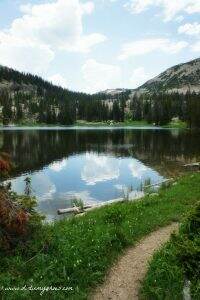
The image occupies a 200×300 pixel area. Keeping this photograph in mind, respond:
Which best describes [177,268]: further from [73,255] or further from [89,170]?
[89,170]

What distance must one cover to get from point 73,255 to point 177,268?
3669mm

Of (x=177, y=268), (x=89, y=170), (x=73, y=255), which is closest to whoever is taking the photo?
(x=177, y=268)

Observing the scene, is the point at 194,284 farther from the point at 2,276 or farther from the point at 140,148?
the point at 140,148

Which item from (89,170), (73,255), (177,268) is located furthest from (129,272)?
(89,170)

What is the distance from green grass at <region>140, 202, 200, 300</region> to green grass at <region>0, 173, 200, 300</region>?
1.80 m

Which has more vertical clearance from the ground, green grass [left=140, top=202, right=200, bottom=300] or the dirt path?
green grass [left=140, top=202, right=200, bottom=300]

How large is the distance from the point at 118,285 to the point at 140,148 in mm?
66529

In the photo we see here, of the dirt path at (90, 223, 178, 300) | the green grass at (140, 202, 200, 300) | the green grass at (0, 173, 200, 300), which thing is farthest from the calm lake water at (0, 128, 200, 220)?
the green grass at (140, 202, 200, 300)

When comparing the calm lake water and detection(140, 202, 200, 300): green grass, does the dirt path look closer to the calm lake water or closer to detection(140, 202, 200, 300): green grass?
detection(140, 202, 200, 300): green grass

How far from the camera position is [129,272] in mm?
13508

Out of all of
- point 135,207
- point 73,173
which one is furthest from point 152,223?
point 73,173

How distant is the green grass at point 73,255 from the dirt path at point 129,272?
308 mm

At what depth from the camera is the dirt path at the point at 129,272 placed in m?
12.1

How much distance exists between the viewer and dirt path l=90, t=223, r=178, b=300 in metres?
12.1
